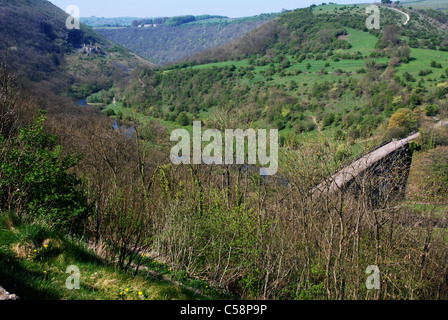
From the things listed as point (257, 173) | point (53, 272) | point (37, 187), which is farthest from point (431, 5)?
point (53, 272)

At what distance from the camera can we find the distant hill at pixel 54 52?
6406 cm

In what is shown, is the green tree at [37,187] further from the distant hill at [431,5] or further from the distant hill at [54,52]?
the distant hill at [431,5]

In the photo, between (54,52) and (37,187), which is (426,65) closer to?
(37,187)

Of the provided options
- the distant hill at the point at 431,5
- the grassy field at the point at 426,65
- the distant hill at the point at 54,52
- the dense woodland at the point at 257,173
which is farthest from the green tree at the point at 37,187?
the distant hill at the point at 431,5

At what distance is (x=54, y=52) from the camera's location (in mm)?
80188

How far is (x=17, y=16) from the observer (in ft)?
268

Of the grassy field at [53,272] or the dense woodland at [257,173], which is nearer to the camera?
the grassy field at [53,272]

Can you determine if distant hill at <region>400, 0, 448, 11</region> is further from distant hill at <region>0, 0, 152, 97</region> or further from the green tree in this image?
the green tree

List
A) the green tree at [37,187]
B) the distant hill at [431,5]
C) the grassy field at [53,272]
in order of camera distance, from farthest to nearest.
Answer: the distant hill at [431,5]
the green tree at [37,187]
the grassy field at [53,272]

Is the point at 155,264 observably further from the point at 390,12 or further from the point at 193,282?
the point at 390,12

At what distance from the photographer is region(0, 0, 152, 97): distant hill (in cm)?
6406

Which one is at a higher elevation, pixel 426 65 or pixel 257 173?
pixel 426 65

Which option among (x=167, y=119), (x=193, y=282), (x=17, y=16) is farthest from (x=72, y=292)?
(x=17, y=16)

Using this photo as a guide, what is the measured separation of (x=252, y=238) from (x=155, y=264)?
252 centimetres
